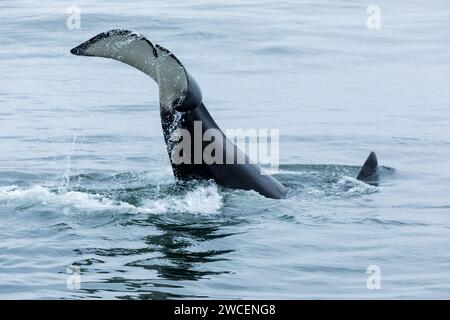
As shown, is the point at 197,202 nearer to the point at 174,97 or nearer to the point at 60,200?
the point at 174,97

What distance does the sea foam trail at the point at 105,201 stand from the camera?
942 centimetres

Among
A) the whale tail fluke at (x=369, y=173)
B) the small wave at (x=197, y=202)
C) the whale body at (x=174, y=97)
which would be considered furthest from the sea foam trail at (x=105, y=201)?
the whale tail fluke at (x=369, y=173)

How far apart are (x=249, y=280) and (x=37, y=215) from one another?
247 centimetres

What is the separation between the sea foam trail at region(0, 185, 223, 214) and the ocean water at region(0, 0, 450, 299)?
0.06 ft

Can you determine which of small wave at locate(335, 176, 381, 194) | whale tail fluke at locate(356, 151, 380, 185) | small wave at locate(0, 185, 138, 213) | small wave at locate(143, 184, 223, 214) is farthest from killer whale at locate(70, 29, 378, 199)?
whale tail fluke at locate(356, 151, 380, 185)

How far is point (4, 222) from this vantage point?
930 cm

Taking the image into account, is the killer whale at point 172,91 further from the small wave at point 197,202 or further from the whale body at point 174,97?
the small wave at point 197,202

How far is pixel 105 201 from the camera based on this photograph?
9938mm

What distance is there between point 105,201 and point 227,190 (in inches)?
45.2

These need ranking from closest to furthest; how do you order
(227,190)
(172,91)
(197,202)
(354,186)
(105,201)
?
(172,91)
(197,202)
(227,190)
(105,201)
(354,186)

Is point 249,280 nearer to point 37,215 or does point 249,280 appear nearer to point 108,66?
point 37,215

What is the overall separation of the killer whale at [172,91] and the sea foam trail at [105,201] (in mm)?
159

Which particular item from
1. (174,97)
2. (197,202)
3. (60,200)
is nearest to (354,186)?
(197,202)
